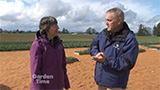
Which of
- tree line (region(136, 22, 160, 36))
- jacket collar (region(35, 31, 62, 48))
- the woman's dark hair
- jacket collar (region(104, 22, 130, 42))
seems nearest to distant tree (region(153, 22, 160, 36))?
tree line (region(136, 22, 160, 36))

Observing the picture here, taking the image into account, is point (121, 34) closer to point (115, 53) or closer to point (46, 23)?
point (115, 53)

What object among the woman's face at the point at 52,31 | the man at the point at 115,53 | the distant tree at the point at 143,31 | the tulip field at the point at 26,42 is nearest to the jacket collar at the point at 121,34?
the man at the point at 115,53

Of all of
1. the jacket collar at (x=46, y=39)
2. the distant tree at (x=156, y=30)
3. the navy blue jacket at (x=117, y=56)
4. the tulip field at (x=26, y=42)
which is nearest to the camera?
the navy blue jacket at (x=117, y=56)

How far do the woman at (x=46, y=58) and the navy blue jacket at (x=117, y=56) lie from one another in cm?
57

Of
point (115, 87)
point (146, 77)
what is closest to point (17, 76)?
point (115, 87)

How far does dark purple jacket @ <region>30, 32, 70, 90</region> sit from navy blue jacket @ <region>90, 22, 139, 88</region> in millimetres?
565

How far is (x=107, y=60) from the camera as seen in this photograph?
1898 millimetres

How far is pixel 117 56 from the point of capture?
1954 millimetres

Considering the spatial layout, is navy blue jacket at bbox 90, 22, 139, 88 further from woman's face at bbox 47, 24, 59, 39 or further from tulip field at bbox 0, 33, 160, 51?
tulip field at bbox 0, 33, 160, 51

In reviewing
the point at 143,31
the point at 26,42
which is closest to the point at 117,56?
the point at 26,42

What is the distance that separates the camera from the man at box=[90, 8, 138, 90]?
1853 mm

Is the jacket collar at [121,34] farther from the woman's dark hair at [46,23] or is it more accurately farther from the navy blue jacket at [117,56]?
the woman's dark hair at [46,23]

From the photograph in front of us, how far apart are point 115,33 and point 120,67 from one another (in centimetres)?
48

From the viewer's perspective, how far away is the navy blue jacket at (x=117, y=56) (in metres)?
1.85
